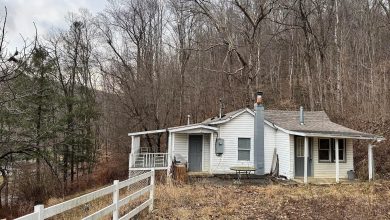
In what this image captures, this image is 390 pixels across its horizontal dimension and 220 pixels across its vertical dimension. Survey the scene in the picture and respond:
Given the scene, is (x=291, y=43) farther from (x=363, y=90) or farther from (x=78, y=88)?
(x=78, y=88)

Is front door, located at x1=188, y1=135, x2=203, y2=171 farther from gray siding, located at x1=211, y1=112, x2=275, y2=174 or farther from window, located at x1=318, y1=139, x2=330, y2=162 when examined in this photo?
window, located at x1=318, y1=139, x2=330, y2=162

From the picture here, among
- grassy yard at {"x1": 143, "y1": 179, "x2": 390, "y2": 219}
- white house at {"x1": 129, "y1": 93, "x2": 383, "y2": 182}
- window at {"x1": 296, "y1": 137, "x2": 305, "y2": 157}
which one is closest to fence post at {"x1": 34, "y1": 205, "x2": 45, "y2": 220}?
grassy yard at {"x1": 143, "y1": 179, "x2": 390, "y2": 219}

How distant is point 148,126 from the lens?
33688 mm

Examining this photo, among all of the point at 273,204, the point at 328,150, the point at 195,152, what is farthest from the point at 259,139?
the point at 273,204

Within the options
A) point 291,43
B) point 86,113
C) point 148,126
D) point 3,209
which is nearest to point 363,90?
point 291,43

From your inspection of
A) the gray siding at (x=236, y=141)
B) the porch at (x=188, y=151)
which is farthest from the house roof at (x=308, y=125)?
the porch at (x=188, y=151)

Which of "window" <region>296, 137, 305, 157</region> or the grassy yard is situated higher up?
"window" <region>296, 137, 305, 157</region>

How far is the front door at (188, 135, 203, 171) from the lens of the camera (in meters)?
23.3

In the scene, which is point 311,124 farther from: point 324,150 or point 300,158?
point 300,158

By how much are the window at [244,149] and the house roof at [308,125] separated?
4.98ft

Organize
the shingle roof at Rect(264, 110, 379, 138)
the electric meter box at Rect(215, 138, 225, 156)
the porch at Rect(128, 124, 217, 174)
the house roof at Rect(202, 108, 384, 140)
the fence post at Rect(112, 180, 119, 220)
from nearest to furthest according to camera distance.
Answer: the fence post at Rect(112, 180, 119, 220), the house roof at Rect(202, 108, 384, 140), the shingle roof at Rect(264, 110, 379, 138), the electric meter box at Rect(215, 138, 225, 156), the porch at Rect(128, 124, 217, 174)

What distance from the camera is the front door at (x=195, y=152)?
76.5ft

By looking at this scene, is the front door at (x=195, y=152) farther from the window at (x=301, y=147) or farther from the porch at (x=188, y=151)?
the window at (x=301, y=147)

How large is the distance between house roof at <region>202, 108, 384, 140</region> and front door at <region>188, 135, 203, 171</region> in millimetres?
1564
